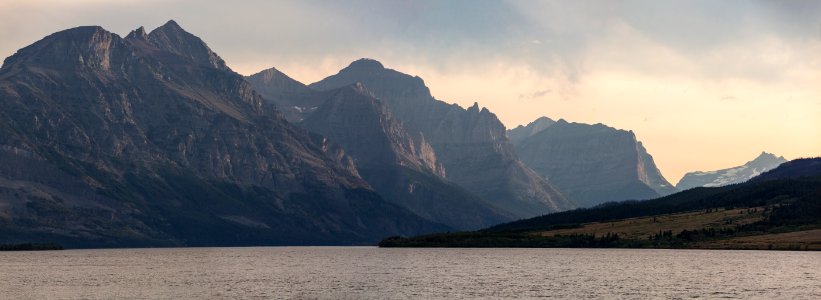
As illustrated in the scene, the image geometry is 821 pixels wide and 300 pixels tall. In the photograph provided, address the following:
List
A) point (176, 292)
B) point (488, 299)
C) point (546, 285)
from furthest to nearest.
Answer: point (546, 285)
point (176, 292)
point (488, 299)

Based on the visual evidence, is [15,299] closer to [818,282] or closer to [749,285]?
[749,285]

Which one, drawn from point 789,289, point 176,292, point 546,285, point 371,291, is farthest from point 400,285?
point 789,289

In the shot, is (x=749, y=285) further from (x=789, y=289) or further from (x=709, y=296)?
(x=709, y=296)

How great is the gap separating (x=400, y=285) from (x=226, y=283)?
37272 mm

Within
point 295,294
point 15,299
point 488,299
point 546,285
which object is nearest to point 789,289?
point 546,285

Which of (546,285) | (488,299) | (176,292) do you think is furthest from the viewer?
(546,285)

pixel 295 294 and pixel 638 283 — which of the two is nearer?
pixel 295 294

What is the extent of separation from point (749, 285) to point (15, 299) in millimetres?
131739

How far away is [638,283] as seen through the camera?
190m

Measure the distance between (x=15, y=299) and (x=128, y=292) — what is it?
67.8 feet

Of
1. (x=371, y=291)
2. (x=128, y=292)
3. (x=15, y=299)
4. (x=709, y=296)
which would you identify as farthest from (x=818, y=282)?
(x=15, y=299)

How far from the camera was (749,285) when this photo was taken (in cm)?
18312

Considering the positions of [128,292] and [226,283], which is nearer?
[128,292]

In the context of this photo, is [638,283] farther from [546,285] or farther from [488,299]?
[488,299]
